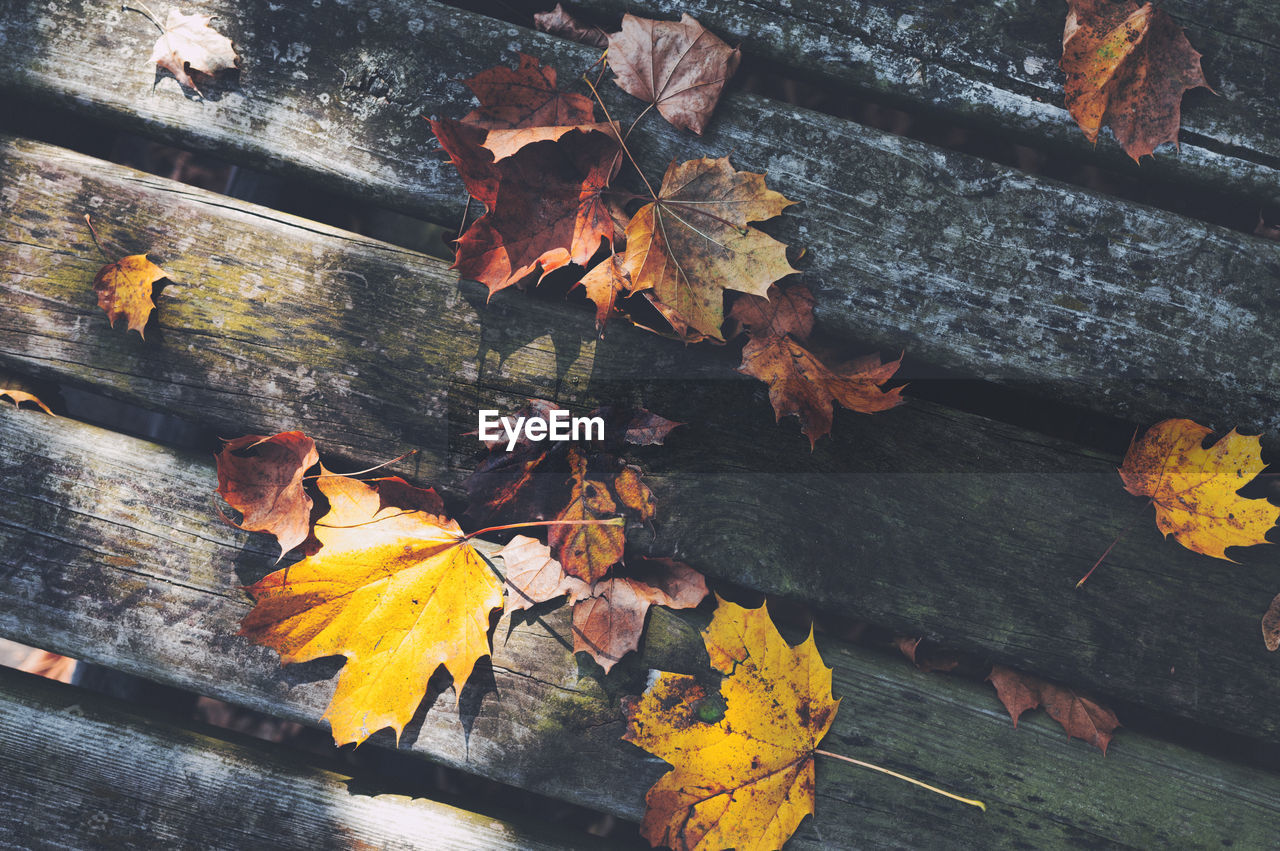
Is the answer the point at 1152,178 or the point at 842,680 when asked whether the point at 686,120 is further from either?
the point at 842,680

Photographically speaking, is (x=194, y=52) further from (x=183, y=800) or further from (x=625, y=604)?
(x=183, y=800)

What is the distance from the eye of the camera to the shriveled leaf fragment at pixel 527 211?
4.63ft

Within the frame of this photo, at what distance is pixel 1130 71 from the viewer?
1448 mm

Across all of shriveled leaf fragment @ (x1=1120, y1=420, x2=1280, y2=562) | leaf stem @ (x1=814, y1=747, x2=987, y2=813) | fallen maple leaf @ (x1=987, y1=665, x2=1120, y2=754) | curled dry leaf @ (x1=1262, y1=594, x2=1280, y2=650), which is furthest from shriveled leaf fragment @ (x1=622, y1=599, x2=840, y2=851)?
curled dry leaf @ (x1=1262, y1=594, x2=1280, y2=650)

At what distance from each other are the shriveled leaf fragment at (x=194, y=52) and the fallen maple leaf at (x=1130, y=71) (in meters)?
1.80

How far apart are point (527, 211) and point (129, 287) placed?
2.97 feet

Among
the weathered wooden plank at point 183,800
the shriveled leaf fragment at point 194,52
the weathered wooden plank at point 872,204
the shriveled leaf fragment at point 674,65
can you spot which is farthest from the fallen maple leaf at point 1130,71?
the weathered wooden plank at point 183,800

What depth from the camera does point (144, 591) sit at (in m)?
1.56

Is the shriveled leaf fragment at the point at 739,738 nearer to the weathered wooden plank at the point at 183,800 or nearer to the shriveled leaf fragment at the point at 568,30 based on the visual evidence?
the weathered wooden plank at the point at 183,800

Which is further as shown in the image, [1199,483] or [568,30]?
[568,30]

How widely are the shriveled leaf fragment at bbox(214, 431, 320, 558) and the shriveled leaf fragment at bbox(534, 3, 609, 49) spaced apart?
1046 mm

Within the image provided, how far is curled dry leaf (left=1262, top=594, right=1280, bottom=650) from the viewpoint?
1488mm

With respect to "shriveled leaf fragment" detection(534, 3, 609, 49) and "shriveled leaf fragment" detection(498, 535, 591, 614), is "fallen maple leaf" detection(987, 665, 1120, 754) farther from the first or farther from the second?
"shriveled leaf fragment" detection(534, 3, 609, 49)

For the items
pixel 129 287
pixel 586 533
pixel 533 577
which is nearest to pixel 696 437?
pixel 586 533
